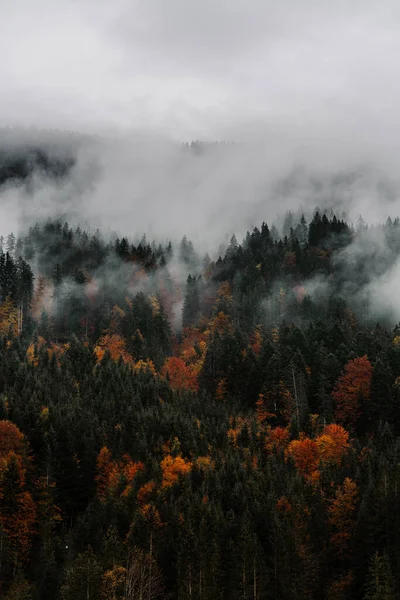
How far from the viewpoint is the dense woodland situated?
205 ft

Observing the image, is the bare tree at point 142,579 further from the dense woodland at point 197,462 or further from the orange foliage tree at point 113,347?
the orange foliage tree at point 113,347

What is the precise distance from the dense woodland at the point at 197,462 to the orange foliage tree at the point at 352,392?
251 mm

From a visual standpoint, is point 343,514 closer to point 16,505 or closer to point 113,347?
point 16,505

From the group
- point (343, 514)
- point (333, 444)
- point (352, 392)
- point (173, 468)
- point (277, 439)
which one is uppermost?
point (352, 392)

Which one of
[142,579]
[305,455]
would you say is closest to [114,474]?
[305,455]

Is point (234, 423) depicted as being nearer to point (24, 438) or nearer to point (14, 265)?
point (24, 438)

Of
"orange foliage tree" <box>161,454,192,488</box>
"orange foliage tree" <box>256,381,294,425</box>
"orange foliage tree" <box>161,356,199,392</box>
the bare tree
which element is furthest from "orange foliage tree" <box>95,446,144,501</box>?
"orange foliage tree" <box>161,356,199,392</box>

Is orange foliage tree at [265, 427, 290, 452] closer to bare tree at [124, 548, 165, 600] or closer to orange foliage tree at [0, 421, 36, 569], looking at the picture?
bare tree at [124, 548, 165, 600]

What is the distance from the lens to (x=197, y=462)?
8794 centimetres

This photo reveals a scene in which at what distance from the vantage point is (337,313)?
548 feet

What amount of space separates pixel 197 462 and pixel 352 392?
1452 inches

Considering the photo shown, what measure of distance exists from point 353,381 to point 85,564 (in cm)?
6848

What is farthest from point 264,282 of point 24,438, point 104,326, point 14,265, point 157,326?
point 24,438

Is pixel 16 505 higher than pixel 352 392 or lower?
lower
